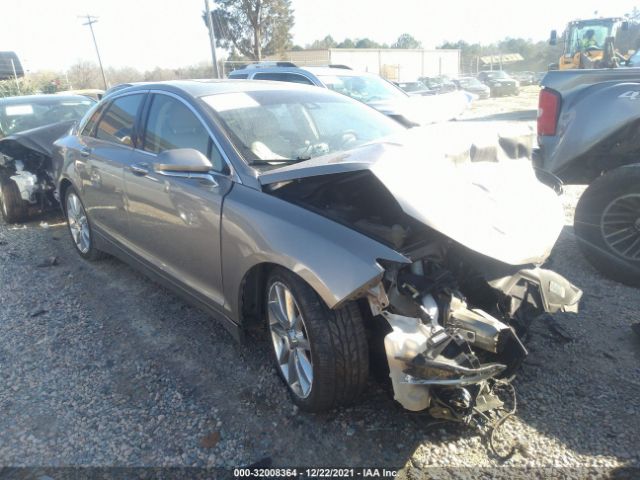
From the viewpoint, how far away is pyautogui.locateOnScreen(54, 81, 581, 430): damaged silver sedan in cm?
232

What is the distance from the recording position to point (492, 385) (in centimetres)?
267

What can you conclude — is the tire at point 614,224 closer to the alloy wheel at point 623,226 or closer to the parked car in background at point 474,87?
the alloy wheel at point 623,226

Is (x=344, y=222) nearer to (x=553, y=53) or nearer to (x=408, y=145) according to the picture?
(x=408, y=145)

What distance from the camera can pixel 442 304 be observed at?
95.0 inches

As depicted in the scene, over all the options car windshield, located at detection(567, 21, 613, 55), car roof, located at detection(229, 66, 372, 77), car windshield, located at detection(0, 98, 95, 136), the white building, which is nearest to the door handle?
car windshield, located at detection(0, 98, 95, 136)

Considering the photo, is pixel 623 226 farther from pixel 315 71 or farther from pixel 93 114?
pixel 315 71

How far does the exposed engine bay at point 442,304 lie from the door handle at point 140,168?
51.9 inches

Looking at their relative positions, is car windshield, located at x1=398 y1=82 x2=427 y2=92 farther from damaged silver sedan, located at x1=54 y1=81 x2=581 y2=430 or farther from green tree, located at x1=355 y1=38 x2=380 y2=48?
green tree, located at x1=355 y1=38 x2=380 y2=48

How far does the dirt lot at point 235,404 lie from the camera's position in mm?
2430

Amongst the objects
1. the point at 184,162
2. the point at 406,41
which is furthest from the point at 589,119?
the point at 406,41

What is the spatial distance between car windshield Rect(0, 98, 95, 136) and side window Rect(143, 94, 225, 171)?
16.1 ft

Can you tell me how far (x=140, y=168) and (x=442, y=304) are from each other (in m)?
2.43

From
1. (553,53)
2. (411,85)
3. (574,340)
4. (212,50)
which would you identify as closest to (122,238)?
(574,340)

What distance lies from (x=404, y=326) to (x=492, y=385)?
2.54 feet
